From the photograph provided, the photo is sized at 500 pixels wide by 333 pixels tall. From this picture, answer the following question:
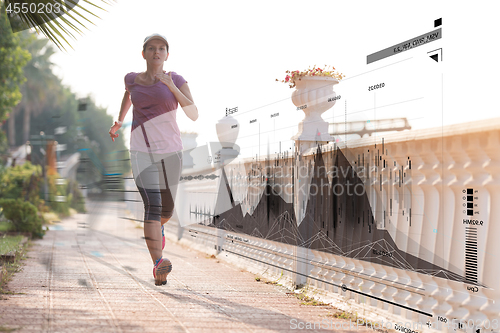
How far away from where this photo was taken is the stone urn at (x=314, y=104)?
403cm

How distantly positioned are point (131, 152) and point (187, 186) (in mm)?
4532

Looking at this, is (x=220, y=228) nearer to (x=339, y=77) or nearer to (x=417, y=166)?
(x=339, y=77)

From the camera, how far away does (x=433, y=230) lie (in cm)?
262

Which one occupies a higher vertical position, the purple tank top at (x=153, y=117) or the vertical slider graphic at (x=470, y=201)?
the purple tank top at (x=153, y=117)

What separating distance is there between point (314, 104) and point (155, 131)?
1500mm

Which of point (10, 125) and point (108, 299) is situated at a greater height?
point (10, 125)

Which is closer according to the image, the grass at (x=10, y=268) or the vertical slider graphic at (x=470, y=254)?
the vertical slider graphic at (x=470, y=254)

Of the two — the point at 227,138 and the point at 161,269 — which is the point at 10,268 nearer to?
the point at 161,269

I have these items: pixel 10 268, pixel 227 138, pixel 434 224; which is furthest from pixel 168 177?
pixel 227 138

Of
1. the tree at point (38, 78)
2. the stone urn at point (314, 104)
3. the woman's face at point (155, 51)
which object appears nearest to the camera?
the woman's face at point (155, 51)

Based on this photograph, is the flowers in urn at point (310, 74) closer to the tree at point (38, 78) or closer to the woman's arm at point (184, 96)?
the woman's arm at point (184, 96)

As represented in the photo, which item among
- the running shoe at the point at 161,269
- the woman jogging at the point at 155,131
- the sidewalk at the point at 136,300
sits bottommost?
the sidewalk at the point at 136,300

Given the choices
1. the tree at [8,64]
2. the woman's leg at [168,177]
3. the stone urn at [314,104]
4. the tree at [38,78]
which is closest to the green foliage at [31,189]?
the tree at [8,64]

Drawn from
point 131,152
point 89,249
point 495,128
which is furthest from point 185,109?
point 89,249
